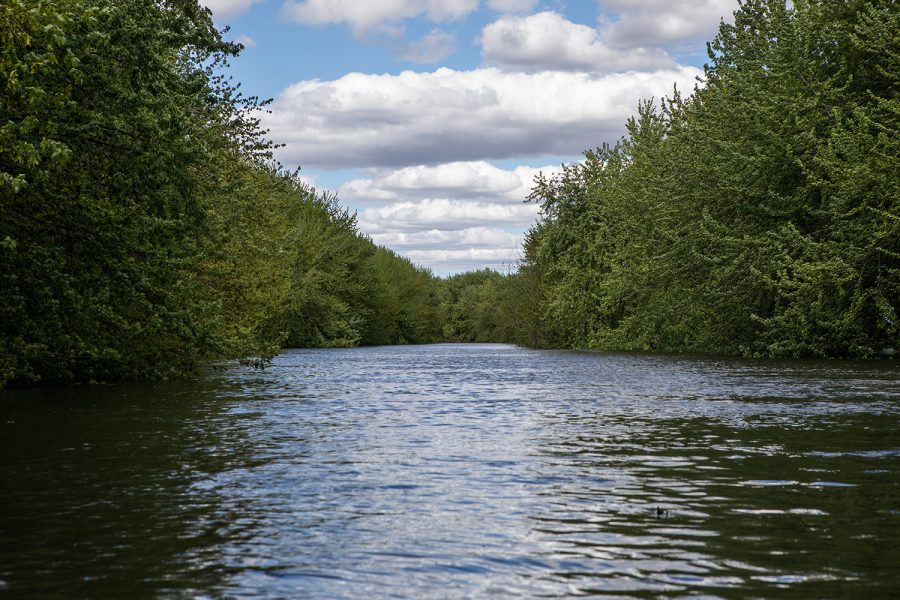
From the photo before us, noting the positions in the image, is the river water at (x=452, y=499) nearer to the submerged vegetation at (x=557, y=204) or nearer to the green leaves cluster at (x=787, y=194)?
the submerged vegetation at (x=557, y=204)

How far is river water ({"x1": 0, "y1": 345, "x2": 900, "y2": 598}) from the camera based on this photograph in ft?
26.4

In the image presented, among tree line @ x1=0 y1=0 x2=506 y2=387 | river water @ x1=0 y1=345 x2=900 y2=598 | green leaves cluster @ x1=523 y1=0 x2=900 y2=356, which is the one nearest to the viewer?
river water @ x1=0 y1=345 x2=900 y2=598

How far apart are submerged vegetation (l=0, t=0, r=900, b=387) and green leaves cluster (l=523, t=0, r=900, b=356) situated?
0.13m

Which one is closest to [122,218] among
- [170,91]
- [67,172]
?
[67,172]

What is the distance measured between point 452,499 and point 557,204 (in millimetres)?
74962

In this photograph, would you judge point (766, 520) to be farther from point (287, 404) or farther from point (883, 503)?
point (287, 404)

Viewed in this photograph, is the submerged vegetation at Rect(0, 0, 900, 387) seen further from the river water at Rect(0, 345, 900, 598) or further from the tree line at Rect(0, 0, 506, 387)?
the river water at Rect(0, 345, 900, 598)

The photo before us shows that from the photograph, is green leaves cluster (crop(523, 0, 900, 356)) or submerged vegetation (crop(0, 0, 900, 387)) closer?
submerged vegetation (crop(0, 0, 900, 387))

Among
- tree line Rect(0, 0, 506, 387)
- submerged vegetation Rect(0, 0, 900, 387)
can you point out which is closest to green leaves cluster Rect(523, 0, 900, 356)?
submerged vegetation Rect(0, 0, 900, 387)

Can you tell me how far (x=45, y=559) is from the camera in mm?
8648

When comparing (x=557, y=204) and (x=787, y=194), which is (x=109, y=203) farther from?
(x=557, y=204)

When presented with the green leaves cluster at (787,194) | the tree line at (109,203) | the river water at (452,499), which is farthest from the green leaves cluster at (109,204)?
the green leaves cluster at (787,194)

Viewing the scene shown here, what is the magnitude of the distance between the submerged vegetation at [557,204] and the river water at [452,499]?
3.92 meters

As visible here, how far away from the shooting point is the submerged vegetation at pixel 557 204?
2253cm
